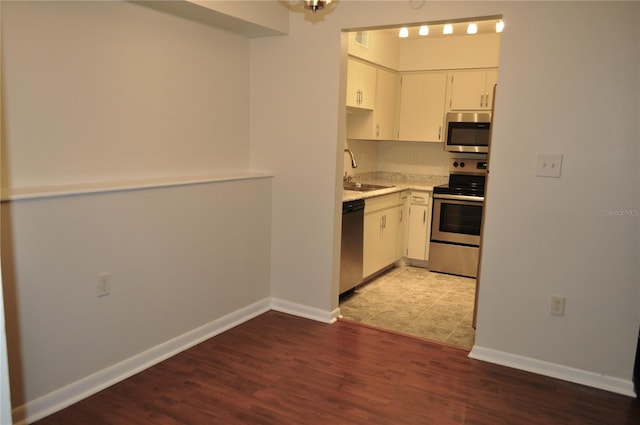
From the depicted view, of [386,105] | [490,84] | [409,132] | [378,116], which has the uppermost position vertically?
[490,84]

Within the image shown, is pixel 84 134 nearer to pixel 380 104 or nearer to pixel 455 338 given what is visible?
pixel 455 338

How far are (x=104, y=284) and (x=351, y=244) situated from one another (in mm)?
2168

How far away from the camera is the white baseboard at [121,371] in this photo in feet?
7.64

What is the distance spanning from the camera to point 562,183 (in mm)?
2793

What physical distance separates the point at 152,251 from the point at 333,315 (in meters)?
1.51

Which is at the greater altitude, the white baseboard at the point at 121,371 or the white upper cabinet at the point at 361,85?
the white upper cabinet at the point at 361,85

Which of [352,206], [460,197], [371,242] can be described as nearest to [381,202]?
[371,242]

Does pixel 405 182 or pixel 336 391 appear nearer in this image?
pixel 336 391

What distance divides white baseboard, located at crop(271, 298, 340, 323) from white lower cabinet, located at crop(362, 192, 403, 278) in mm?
975

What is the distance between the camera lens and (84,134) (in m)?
2.62

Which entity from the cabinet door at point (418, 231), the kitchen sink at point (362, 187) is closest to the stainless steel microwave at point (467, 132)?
the cabinet door at point (418, 231)

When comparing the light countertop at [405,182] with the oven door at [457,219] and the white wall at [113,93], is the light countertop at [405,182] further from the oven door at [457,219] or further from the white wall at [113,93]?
the white wall at [113,93]

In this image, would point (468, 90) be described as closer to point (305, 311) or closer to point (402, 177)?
point (402, 177)

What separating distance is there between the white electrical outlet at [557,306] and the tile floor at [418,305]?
0.68 meters
